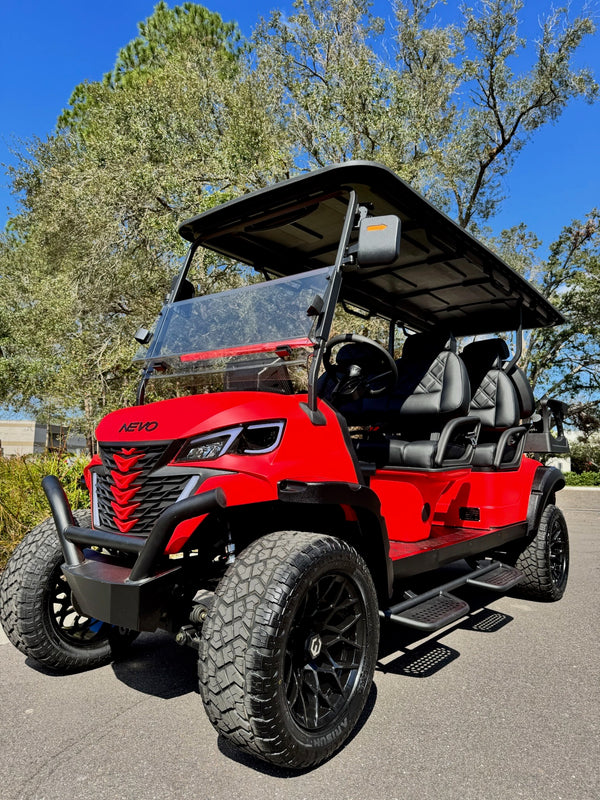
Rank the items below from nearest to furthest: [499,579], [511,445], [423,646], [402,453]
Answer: [423,646]
[402,453]
[499,579]
[511,445]

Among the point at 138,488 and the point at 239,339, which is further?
the point at 239,339

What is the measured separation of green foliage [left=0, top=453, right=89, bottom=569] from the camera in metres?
5.51

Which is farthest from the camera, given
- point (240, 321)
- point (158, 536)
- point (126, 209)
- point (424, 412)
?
point (126, 209)

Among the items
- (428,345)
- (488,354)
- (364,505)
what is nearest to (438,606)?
(364,505)

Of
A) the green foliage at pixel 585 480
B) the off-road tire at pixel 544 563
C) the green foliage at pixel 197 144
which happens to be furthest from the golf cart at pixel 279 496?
the green foliage at pixel 585 480

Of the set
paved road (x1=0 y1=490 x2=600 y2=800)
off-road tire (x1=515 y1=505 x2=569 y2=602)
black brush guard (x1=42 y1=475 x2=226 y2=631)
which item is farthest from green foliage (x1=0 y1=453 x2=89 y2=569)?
off-road tire (x1=515 y1=505 x2=569 y2=602)

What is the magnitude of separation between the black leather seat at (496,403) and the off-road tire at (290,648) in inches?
Answer: 95.0

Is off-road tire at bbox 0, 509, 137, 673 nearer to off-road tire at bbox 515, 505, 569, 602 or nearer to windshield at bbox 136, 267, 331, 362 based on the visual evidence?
windshield at bbox 136, 267, 331, 362

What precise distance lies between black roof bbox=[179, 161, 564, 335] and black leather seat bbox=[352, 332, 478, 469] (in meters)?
0.48

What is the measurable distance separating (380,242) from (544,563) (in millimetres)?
3288

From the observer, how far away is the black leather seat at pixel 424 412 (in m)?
3.93

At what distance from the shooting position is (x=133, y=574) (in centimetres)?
226

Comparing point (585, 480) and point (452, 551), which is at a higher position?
point (452, 551)

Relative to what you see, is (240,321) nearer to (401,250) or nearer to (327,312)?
(327,312)
